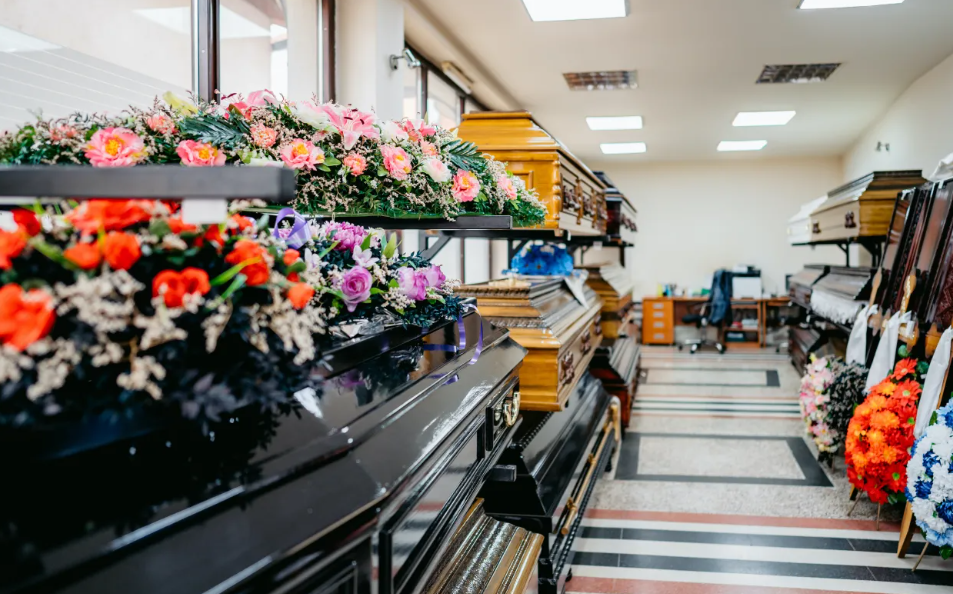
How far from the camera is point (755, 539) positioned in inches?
137

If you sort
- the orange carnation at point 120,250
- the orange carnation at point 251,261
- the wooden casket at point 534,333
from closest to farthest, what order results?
the orange carnation at point 120,250, the orange carnation at point 251,261, the wooden casket at point 534,333

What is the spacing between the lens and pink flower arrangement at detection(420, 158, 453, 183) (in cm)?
179

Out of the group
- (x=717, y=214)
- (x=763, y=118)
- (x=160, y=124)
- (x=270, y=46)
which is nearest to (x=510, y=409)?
(x=160, y=124)

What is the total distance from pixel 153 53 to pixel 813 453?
15.9ft

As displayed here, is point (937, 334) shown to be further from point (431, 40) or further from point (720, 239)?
point (720, 239)

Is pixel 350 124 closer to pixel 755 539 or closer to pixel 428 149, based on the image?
pixel 428 149


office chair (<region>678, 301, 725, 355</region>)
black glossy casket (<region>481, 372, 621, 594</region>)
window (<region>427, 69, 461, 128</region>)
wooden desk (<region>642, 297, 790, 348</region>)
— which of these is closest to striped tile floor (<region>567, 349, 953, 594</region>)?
black glossy casket (<region>481, 372, 621, 594</region>)

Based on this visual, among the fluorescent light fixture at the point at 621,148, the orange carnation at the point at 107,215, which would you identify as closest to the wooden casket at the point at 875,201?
the orange carnation at the point at 107,215

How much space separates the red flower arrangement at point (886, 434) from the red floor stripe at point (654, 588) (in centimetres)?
62

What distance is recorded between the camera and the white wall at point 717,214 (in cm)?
1228

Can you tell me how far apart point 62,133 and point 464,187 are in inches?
39.1

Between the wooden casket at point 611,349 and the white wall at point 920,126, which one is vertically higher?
the white wall at point 920,126

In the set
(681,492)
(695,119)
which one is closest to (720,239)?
(695,119)

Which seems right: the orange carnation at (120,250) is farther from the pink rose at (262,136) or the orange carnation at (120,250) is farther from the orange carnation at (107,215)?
the pink rose at (262,136)
